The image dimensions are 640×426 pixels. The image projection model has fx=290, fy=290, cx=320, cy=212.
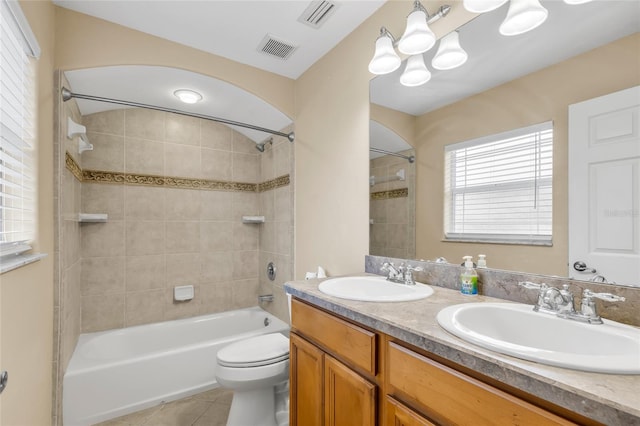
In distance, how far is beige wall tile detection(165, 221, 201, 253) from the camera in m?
2.77

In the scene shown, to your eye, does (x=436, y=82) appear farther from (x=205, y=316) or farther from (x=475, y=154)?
(x=205, y=316)

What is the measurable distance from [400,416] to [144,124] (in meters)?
2.95

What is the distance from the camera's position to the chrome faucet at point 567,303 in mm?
819

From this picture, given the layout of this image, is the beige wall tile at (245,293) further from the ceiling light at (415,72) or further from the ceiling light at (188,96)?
the ceiling light at (415,72)

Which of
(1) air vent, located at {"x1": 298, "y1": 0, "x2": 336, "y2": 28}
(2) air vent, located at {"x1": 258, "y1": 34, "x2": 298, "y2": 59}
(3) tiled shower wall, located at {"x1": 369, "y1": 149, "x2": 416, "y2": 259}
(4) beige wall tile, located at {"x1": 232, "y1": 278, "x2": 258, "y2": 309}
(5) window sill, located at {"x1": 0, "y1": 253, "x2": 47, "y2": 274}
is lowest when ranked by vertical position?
(4) beige wall tile, located at {"x1": 232, "y1": 278, "x2": 258, "y2": 309}

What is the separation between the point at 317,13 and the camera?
174cm

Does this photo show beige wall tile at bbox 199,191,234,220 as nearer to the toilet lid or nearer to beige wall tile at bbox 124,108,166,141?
beige wall tile at bbox 124,108,166,141

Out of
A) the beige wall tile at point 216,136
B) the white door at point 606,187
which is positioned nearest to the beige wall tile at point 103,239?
the beige wall tile at point 216,136

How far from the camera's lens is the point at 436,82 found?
1.42 m

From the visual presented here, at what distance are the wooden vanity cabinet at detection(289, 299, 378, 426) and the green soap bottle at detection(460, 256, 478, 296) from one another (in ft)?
1.55

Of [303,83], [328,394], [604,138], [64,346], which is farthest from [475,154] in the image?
[64,346]

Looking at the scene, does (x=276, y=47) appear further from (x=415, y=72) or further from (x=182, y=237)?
(x=182, y=237)

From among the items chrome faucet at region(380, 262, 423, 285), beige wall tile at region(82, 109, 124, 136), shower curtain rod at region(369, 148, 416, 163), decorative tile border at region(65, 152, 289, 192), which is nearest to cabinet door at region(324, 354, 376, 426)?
chrome faucet at region(380, 262, 423, 285)

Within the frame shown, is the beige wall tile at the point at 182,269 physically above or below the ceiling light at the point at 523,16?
below
